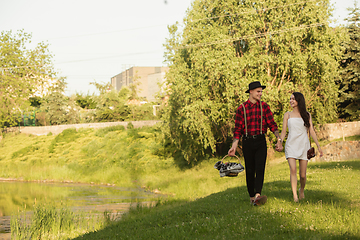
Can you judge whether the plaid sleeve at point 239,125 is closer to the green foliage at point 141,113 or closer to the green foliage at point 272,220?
the green foliage at point 272,220

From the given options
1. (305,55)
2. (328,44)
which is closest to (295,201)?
(305,55)

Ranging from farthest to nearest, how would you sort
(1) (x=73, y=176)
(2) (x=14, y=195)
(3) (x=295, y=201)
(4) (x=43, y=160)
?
(4) (x=43, y=160) → (1) (x=73, y=176) → (2) (x=14, y=195) → (3) (x=295, y=201)

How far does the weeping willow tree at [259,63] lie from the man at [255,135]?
13.0 m

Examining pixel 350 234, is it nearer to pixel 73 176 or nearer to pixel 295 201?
pixel 295 201

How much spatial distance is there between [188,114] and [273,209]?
15.2m

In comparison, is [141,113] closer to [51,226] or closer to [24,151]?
[24,151]

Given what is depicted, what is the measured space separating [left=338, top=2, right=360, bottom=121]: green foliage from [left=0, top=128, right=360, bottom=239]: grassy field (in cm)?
1077

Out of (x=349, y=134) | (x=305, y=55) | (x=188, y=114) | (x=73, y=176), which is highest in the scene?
(x=305, y=55)

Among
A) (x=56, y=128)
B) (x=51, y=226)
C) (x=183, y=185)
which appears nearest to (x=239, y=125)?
(x=51, y=226)

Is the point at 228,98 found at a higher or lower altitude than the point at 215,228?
higher

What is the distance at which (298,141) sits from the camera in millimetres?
7383

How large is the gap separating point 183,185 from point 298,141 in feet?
53.6

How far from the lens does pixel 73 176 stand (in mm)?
31750

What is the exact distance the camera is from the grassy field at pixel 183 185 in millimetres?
5859
